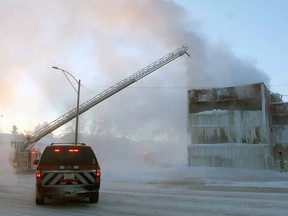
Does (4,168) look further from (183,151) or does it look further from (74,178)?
(183,151)

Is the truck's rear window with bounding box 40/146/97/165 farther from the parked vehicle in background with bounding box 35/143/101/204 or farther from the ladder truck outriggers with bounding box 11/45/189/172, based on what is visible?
the ladder truck outriggers with bounding box 11/45/189/172

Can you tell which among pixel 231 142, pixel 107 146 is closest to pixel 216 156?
pixel 231 142

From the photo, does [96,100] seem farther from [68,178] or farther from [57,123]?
[68,178]

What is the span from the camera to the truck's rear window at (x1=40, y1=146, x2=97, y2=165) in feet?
36.7

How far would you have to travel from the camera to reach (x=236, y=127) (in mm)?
33375

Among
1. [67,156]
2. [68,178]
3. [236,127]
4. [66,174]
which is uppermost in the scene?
[236,127]

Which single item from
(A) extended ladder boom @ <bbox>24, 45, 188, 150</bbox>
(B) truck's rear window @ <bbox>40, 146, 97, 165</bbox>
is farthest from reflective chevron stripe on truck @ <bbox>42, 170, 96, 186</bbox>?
(A) extended ladder boom @ <bbox>24, 45, 188, 150</bbox>

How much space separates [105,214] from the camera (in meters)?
9.51

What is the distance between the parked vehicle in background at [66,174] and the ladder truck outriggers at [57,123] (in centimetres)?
2322

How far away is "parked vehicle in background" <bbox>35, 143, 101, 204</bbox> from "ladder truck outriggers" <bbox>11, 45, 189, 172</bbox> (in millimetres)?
23221

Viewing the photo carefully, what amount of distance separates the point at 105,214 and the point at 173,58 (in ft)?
130

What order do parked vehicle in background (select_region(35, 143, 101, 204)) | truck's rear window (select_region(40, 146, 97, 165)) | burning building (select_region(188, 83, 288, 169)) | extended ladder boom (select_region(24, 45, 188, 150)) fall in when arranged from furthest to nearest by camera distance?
extended ladder boom (select_region(24, 45, 188, 150)), burning building (select_region(188, 83, 288, 169)), truck's rear window (select_region(40, 146, 97, 165)), parked vehicle in background (select_region(35, 143, 101, 204))

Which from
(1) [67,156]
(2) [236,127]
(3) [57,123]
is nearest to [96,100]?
(3) [57,123]

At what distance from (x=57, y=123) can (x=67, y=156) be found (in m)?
32.6
